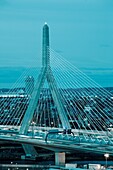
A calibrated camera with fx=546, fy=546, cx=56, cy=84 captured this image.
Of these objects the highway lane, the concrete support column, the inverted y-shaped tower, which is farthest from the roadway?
the inverted y-shaped tower

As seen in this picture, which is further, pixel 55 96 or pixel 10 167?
pixel 55 96

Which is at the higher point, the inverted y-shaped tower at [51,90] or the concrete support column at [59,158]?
the inverted y-shaped tower at [51,90]

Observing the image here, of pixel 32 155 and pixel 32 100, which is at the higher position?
pixel 32 100

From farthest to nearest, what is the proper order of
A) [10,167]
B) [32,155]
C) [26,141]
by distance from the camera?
[32,155] → [26,141] → [10,167]

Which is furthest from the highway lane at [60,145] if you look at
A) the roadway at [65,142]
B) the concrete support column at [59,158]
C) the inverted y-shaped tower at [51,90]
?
the inverted y-shaped tower at [51,90]

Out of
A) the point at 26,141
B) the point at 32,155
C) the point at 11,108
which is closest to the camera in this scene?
the point at 26,141

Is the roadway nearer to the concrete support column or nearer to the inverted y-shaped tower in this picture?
the concrete support column

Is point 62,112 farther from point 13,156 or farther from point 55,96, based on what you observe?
point 13,156

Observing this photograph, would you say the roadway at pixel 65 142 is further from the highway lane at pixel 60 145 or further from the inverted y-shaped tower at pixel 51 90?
the inverted y-shaped tower at pixel 51 90

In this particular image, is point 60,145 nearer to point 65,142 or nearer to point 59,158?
point 65,142

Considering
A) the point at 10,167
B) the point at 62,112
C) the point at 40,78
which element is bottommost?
the point at 10,167

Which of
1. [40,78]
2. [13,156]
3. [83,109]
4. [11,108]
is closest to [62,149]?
[40,78]
